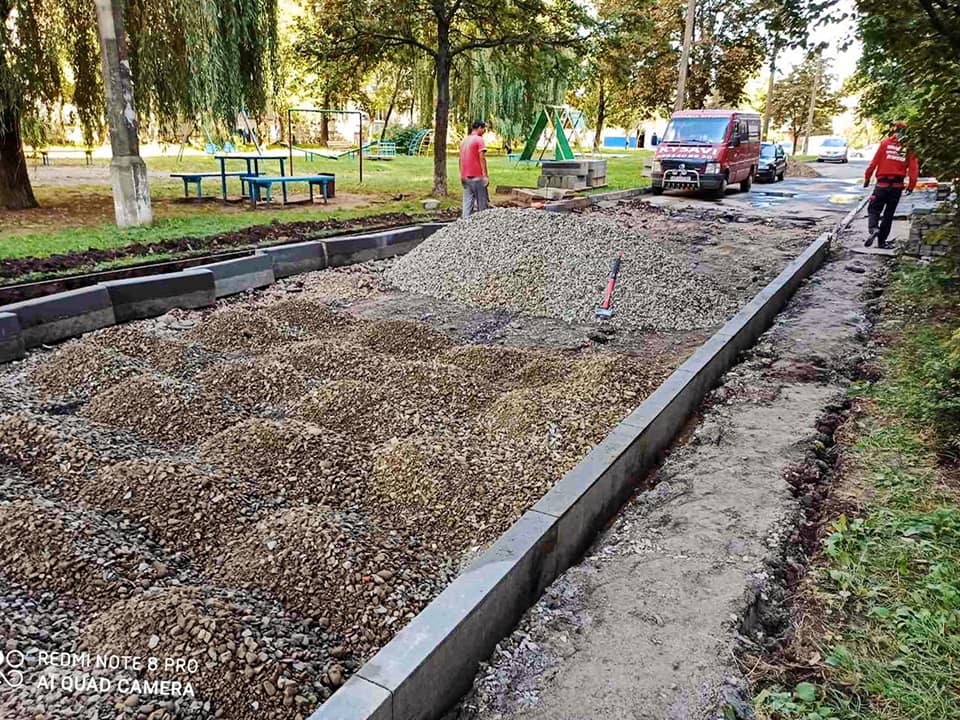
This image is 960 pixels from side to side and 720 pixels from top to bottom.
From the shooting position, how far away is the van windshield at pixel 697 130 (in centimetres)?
2094

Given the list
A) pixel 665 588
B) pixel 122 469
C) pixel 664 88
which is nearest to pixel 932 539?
pixel 665 588

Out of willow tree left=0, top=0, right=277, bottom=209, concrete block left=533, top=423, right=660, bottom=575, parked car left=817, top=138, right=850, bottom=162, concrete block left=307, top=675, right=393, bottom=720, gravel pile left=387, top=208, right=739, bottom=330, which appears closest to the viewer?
concrete block left=307, top=675, right=393, bottom=720

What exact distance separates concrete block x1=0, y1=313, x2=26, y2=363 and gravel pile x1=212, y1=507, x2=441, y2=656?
11.7 ft

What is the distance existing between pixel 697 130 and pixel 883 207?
9.94 metres

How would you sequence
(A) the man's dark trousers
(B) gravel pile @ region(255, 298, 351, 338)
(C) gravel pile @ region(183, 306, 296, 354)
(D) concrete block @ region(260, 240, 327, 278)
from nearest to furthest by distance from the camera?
(C) gravel pile @ region(183, 306, 296, 354) < (B) gravel pile @ region(255, 298, 351, 338) < (D) concrete block @ region(260, 240, 327, 278) < (A) the man's dark trousers

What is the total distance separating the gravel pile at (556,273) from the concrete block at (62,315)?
11.5 ft

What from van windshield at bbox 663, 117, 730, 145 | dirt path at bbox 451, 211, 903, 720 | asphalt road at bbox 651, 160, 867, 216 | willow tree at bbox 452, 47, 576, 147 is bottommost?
dirt path at bbox 451, 211, 903, 720

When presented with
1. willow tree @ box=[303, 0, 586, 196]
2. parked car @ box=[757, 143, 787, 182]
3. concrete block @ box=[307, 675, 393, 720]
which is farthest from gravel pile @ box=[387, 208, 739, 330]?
parked car @ box=[757, 143, 787, 182]

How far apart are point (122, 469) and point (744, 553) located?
341 centimetres

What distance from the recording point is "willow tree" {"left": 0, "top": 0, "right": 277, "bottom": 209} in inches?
447

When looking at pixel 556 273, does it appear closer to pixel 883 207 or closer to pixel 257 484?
pixel 257 484

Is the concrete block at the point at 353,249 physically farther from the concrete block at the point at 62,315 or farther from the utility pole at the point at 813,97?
the utility pole at the point at 813,97

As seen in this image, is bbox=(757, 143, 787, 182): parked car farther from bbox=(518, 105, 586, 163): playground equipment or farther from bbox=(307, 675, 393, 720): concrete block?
bbox=(307, 675, 393, 720): concrete block

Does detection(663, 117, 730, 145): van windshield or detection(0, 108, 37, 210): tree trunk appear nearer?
detection(0, 108, 37, 210): tree trunk
